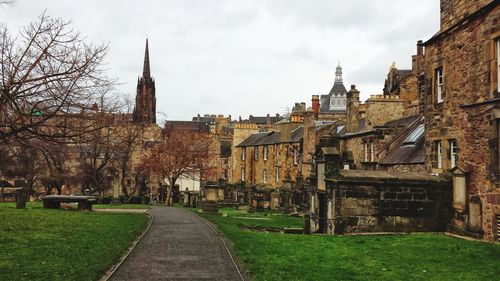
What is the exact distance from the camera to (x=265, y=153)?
169ft

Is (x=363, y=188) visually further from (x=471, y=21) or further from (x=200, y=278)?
(x=200, y=278)

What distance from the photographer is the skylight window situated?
2620 cm

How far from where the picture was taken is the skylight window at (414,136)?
26203 millimetres

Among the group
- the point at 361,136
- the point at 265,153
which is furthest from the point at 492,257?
the point at 265,153

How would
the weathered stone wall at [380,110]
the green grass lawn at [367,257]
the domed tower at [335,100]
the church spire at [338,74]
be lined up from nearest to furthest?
the green grass lawn at [367,257] → the weathered stone wall at [380,110] → the domed tower at [335,100] → the church spire at [338,74]

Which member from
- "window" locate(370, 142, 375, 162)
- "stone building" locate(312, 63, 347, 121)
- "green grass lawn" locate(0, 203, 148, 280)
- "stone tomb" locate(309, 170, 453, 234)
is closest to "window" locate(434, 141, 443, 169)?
"stone tomb" locate(309, 170, 453, 234)

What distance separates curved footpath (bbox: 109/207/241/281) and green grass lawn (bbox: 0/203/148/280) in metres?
0.52

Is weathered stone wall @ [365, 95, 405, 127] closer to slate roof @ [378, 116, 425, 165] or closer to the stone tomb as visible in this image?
slate roof @ [378, 116, 425, 165]

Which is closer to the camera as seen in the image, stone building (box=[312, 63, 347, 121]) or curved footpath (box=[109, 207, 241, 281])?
curved footpath (box=[109, 207, 241, 281])

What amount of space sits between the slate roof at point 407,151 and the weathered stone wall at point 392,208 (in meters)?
5.68

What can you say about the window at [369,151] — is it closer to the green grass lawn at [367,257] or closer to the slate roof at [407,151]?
the slate roof at [407,151]

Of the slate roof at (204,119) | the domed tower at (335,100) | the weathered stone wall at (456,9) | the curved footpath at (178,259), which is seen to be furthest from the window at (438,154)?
the slate roof at (204,119)

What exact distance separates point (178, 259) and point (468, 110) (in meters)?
10.7

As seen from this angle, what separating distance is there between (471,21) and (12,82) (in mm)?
14070
